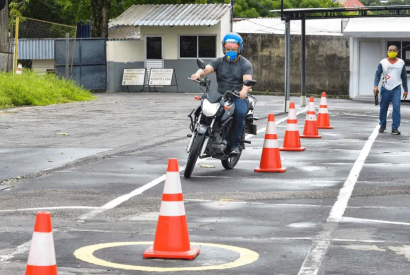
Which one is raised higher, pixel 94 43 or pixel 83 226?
pixel 94 43

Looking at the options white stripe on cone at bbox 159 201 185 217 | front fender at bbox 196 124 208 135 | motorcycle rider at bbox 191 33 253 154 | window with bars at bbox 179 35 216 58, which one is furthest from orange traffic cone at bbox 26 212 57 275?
window with bars at bbox 179 35 216 58

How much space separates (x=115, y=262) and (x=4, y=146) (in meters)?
9.30

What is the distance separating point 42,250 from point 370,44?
31.4 m

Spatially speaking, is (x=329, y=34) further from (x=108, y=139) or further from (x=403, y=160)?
(x=403, y=160)

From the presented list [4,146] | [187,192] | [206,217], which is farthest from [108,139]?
[206,217]

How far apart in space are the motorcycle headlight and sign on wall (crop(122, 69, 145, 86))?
26750 millimetres

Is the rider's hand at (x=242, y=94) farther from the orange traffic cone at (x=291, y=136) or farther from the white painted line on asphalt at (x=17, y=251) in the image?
the white painted line on asphalt at (x=17, y=251)

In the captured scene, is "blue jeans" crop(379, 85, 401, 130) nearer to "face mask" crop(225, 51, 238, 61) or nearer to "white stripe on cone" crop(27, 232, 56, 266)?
"face mask" crop(225, 51, 238, 61)

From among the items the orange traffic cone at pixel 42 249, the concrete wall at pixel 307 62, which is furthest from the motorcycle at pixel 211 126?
the concrete wall at pixel 307 62

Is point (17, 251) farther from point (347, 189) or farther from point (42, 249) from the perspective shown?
point (347, 189)

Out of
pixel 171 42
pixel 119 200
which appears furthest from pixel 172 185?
pixel 171 42

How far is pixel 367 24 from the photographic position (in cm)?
3459

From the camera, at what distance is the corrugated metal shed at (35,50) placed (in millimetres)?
45938

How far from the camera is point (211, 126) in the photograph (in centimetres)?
1119
